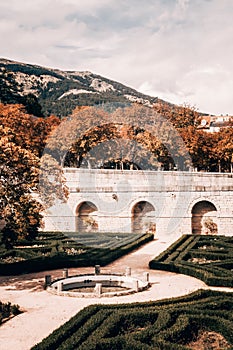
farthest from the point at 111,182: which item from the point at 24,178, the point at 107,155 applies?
the point at 24,178

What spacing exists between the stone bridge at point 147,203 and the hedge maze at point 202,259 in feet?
10.9

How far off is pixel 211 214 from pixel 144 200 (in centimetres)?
481

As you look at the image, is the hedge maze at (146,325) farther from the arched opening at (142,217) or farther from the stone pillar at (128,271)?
the arched opening at (142,217)

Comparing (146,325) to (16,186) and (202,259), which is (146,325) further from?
(202,259)

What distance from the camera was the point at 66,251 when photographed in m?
23.8

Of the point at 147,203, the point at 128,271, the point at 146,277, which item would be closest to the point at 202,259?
the point at 128,271

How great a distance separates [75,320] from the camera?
12562 mm

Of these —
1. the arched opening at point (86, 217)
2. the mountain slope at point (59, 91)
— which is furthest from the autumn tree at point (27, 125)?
the arched opening at point (86, 217)

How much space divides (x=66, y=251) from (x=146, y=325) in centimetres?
1152

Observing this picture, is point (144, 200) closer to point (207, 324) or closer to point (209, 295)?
point (209, 295)

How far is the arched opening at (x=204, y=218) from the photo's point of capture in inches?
1195

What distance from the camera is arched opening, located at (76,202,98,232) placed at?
109ft

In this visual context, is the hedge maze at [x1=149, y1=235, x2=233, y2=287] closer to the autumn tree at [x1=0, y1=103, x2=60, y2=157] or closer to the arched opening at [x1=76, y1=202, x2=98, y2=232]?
the arched opening at [x1=76, y1=202, x2=98, y2=232]

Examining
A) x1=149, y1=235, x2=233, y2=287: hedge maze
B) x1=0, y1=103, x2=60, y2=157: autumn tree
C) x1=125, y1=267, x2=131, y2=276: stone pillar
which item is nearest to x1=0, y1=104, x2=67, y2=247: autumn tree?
x1=125, y1=267, x2=131, y2=276: stone pillar
